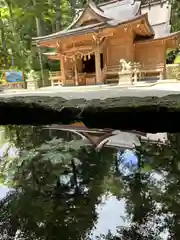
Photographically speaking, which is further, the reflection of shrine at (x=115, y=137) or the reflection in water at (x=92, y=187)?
the reflection of shrine at (x=115, y=137)

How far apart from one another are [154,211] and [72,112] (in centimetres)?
86

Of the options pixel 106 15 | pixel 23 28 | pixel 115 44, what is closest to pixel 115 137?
pixel 115 44

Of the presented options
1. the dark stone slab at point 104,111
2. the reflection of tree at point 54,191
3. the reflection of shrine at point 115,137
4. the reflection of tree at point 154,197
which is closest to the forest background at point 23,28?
the dark stone slab at point 104,111

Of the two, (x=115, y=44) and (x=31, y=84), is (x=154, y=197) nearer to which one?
(x=115, y=44)

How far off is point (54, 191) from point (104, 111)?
0.57 metres

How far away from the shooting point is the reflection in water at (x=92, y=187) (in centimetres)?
77

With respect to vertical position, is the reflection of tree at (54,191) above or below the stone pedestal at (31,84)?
above

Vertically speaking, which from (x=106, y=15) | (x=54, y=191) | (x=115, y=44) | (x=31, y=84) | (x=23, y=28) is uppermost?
(x=23, y=28)

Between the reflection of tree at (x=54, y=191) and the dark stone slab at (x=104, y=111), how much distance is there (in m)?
0.20

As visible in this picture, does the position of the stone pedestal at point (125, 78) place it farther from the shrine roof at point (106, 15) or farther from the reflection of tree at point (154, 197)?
the reflection of tree at point (154, 197)

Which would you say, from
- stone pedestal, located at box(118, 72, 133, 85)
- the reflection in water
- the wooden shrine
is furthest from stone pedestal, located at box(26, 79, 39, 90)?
the reflection in water

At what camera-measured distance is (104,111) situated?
1422 millimetres

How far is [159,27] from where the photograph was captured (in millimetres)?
9805

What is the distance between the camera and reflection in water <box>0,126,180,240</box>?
768 mm
